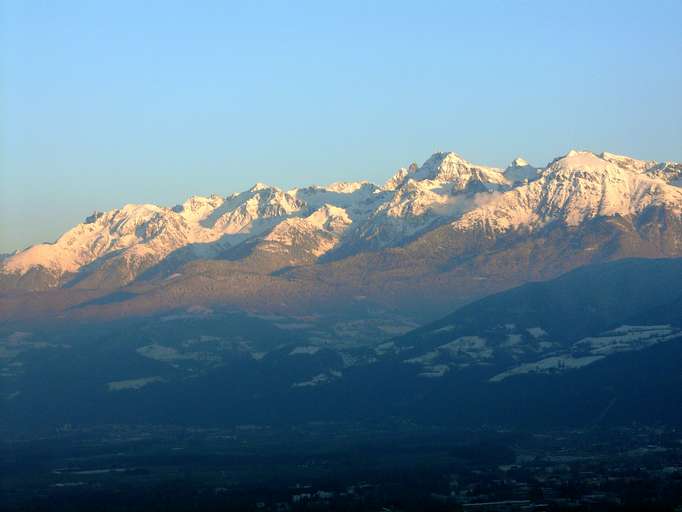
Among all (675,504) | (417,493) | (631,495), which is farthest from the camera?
(417,493)

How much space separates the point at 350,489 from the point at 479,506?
23793 mm

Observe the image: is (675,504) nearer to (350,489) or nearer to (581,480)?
(581,480)

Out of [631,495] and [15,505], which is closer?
[631,495]

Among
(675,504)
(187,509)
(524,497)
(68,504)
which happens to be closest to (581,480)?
(524,497)

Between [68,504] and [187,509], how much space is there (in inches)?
679

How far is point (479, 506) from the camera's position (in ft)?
587

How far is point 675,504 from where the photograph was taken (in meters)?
169

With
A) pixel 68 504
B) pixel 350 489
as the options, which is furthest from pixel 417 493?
pixel 68 504

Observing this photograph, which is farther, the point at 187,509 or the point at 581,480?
the point at 581,480

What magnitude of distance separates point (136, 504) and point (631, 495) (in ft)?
175

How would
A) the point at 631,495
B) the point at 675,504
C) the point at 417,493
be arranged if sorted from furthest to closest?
the point at 417,493 → the point at 631,495 → the point at 675,504

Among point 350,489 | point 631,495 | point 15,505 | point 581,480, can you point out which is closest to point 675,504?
point 631,495

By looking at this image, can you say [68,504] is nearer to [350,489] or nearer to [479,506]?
[350,489]

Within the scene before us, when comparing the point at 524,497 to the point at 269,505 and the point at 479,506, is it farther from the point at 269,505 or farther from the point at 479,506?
the point at 269,505
